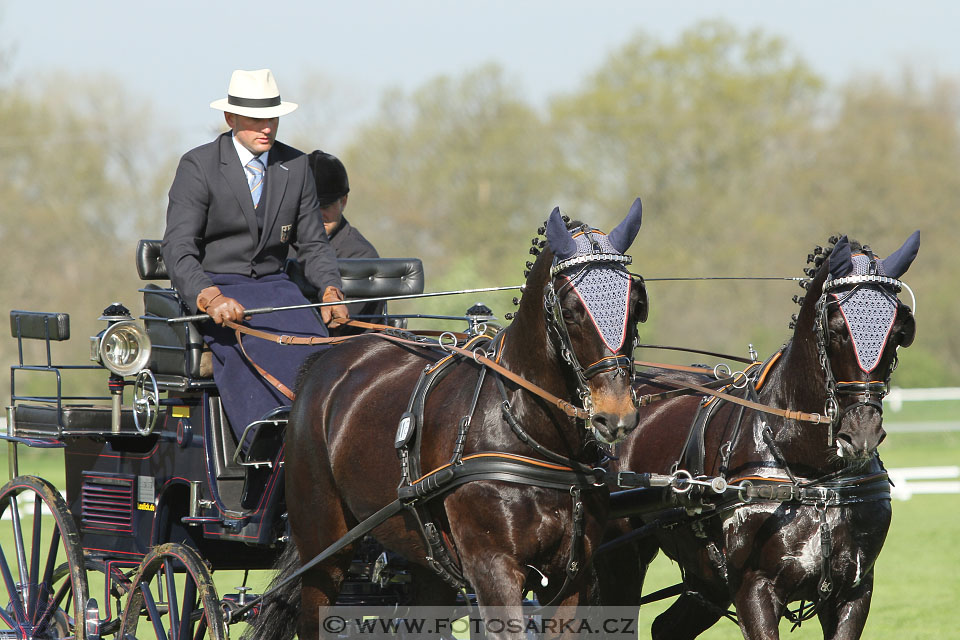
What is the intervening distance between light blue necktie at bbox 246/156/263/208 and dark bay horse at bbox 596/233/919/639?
2188 millimetres

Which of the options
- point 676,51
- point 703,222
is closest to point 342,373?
point 703,222

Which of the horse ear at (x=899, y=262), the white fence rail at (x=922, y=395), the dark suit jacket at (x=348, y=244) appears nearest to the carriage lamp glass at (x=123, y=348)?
the dark suit jacket at (x=348, y=244)

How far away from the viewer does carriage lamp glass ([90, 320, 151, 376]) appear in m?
5.08

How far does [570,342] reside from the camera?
3.67m

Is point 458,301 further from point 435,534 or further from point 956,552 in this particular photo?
point 435,534

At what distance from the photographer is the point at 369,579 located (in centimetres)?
528

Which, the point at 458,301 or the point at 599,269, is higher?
the point at 458,301

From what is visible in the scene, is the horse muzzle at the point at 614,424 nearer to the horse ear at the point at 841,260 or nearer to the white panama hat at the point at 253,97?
the horse ear at the point at 841,260

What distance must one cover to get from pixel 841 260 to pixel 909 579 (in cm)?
589

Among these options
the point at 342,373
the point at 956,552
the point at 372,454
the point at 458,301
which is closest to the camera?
the point at 372,454

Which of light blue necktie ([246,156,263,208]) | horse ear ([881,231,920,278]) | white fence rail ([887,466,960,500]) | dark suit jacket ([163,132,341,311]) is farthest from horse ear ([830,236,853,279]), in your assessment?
white fence rail ([887,466,960,500])

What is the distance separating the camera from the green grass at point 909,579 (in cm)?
732

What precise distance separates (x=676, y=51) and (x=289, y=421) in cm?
2893

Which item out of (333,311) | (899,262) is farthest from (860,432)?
(333,311)
